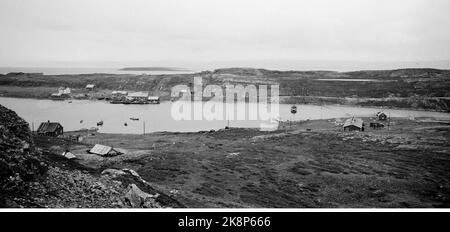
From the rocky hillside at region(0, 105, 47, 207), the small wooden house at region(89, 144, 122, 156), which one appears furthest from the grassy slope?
the rocky hillside at region(0, 105, 47, 207)

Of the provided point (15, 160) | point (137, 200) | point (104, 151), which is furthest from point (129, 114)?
point (15, 160)

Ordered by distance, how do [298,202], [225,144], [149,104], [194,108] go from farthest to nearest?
[149,104] < [194,108] < [225,144] < [298,202]

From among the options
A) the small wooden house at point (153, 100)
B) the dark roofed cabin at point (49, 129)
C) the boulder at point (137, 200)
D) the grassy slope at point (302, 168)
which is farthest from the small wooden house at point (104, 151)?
the small wooden house at point (153, 100)

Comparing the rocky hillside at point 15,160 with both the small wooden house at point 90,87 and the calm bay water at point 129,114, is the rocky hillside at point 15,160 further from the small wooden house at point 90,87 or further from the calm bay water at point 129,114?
the small wooden house at point 90,87

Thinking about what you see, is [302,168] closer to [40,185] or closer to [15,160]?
[40,185]
